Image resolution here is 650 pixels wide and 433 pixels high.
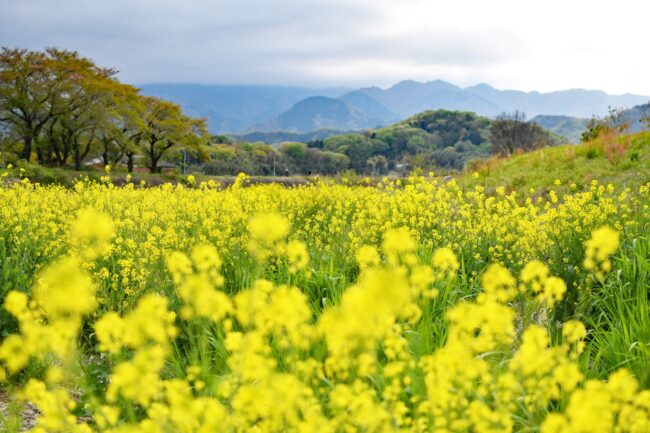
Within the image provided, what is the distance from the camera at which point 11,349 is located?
2260 mm

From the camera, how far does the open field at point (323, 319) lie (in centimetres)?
219

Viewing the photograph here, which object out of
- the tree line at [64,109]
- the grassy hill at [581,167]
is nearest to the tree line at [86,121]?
the tree line at [64,109]

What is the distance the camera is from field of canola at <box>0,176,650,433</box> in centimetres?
218

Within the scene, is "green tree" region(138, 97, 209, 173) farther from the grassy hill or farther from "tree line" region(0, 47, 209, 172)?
the grassy hill

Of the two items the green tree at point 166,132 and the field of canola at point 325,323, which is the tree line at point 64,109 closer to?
the green tree at point 166,132

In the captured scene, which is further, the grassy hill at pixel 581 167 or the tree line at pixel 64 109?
the tree line at pixel 64 109

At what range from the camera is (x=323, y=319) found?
240 centimetres

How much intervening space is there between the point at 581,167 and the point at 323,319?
15225 millimetres

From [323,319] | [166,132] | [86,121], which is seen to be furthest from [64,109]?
[323,319]

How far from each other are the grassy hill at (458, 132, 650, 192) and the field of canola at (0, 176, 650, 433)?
6416 millimetres

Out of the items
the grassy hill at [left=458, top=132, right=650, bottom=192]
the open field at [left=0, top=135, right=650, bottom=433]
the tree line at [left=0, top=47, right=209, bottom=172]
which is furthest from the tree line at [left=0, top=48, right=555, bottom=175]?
the open field at [left=0, top=135, right=650, bottom=433]

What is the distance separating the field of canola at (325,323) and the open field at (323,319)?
0.8 inches

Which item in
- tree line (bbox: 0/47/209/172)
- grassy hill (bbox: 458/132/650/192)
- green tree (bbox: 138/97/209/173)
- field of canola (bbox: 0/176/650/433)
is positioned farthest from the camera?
green tree (bbox: 138/97/209/173)

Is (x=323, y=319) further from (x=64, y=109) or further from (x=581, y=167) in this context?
(x=64, y=109)
